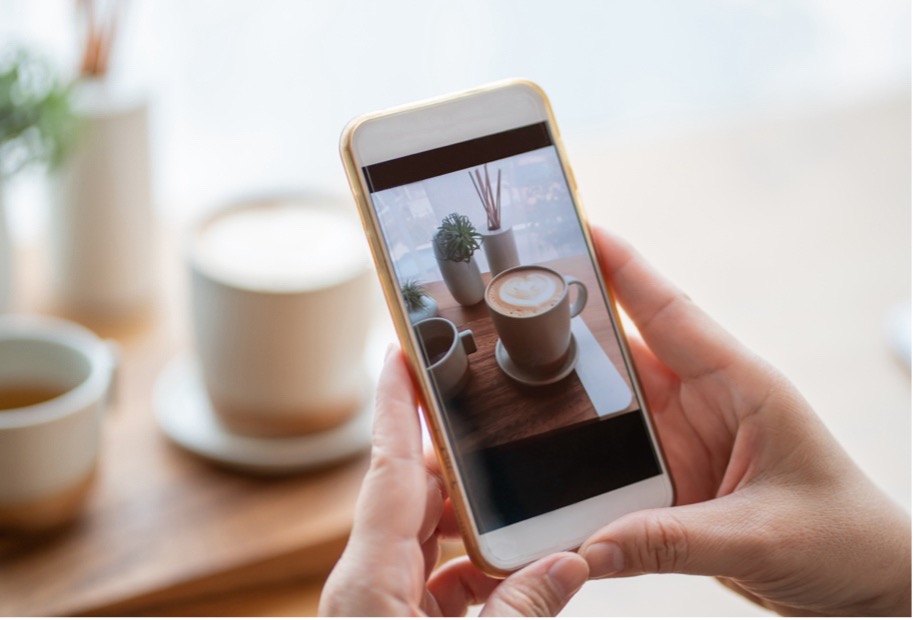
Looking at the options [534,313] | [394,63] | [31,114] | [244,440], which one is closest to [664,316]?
[534,313]

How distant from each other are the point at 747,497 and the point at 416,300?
7.6 inches

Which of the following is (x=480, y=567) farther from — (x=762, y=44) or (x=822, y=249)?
(x=762, y=44)

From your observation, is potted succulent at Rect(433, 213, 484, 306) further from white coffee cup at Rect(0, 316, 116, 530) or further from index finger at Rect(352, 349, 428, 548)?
white coffee cup at Rect(0, 316, 116, 530)

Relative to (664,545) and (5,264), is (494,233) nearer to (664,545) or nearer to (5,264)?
(664,545)

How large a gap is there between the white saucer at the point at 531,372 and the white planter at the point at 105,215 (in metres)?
0.41

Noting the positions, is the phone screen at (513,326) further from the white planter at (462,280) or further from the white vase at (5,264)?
the white vase at (5,264)

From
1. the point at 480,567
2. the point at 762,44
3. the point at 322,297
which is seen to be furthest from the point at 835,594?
the point at 762,44

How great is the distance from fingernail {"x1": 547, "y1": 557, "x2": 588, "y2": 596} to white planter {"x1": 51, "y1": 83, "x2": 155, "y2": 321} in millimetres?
495

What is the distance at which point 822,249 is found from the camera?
100cm

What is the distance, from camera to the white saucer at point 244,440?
2.32 feet

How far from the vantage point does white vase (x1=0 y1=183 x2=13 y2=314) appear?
2.41 ft

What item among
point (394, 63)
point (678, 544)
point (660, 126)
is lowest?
point (678, 544)

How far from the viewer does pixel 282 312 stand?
2.17 feet

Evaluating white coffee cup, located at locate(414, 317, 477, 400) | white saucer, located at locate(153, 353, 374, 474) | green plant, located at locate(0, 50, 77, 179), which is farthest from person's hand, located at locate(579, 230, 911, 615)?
green plant, located at locate(0, 50, 77, 179)
